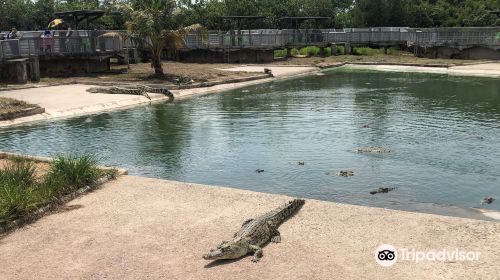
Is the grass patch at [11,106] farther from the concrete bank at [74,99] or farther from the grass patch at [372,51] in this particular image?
the grass patch at [372,51]

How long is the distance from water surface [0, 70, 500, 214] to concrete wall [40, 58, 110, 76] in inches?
385

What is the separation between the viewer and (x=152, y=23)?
30766mm

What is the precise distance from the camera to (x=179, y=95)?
28.2m

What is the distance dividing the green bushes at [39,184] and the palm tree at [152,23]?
21.1 meters

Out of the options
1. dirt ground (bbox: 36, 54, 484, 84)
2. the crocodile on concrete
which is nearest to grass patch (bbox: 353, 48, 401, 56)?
dirt ground (bbox: 36, 54, 484, 84)

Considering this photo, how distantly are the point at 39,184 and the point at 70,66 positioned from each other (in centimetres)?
2504

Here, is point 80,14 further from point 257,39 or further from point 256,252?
point 256,252

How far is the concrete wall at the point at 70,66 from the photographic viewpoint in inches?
1254

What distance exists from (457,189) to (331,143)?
17.2ft

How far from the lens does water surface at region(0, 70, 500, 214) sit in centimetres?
1235

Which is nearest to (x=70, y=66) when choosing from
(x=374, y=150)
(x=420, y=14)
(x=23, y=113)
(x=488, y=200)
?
(x=23, y=113)

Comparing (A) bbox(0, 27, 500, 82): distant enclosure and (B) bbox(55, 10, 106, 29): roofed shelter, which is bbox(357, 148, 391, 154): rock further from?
(B) bbox(55, 10, 106, 29): roofed shelter

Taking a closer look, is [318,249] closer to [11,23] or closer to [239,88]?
[239,88]

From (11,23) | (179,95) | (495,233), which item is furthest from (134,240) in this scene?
(11,23)
